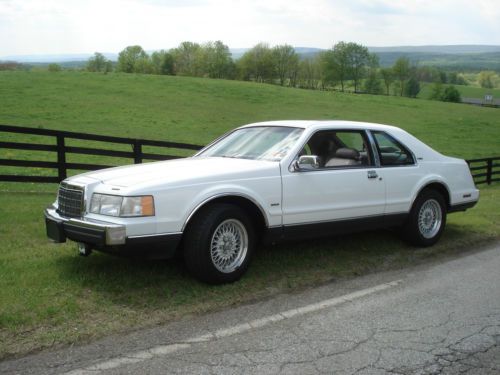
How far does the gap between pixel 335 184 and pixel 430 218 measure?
202 cm

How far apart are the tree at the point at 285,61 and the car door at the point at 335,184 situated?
88191 mm

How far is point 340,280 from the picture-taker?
607cm

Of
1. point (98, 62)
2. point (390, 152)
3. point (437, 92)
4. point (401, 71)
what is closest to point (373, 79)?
point (401, 71)

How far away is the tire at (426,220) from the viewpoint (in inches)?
293

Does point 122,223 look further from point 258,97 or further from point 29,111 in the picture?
point 258,97

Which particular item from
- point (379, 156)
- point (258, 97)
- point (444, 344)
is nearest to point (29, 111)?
point (258, 97)

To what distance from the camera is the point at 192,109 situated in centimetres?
4194

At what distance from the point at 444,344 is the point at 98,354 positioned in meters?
2.56

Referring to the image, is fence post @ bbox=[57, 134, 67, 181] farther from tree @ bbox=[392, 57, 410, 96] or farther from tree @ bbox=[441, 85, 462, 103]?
tree @ bbox=[392, 57, 410, 96]

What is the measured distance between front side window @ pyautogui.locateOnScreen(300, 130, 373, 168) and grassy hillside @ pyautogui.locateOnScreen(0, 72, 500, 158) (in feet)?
79.0

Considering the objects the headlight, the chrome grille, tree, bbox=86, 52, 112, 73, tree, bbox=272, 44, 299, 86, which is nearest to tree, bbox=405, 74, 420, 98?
tree, bbox=272, 44, 299, 86

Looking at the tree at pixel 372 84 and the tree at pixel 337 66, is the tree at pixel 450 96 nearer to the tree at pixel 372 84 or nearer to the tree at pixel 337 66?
the tree at pixel 372 84

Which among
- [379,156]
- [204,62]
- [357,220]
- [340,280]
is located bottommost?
[340,280]

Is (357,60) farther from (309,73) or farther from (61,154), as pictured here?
(61,154)
